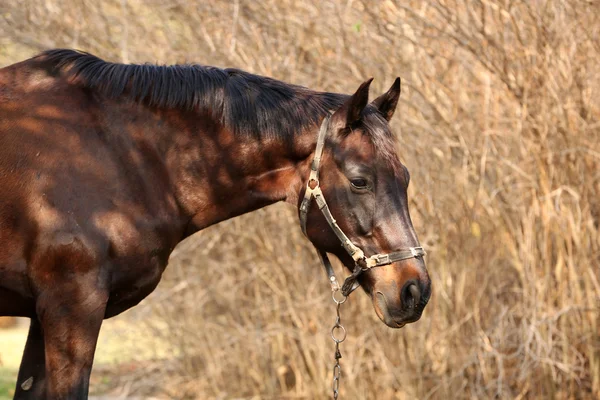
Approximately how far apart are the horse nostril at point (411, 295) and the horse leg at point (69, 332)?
3.88 ft

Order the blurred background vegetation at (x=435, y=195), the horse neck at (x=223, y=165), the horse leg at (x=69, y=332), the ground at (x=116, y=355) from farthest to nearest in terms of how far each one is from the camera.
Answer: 1. the ground at (x=116, y=355)
2. the blurred background vegetation at (x=435, y=195)
3. the horse neck at (x=223, y=165)
4. the horse leg at (x=69, y=332)

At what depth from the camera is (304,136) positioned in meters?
3.71

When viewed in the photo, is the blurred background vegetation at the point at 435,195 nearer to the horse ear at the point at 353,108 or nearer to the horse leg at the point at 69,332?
the horse ear at the point at 353,108

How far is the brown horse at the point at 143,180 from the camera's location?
334cm

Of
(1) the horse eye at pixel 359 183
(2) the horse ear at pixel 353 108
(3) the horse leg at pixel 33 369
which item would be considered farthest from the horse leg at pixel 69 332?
(2) the horse ear at pixel 353 108

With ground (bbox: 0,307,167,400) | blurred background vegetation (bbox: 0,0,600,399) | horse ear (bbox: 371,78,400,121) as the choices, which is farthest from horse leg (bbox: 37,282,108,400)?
ground (bbox: 0,307,167,400)

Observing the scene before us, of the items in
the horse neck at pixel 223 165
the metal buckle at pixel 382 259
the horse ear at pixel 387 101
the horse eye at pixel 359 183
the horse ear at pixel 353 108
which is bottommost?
the metal buckle at pixel 382 259

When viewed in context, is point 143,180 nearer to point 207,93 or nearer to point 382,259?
point 207,93

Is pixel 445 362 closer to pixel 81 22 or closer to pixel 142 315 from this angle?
pixel 142 315

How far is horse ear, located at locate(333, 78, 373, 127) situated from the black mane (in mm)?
106

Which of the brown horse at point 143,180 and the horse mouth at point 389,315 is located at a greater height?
the brown horse at point 143,180

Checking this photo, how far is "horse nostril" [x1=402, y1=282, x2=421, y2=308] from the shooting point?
11.4 ft

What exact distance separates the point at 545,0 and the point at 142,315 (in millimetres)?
4200

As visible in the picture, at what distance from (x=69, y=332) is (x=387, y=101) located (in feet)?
5.39
